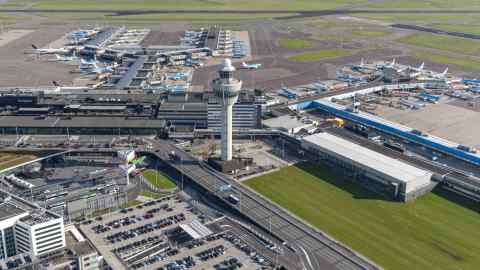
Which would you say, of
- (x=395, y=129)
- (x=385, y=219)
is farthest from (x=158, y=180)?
(x=395, y=129)

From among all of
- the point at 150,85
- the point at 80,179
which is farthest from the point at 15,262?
the point at 150,85

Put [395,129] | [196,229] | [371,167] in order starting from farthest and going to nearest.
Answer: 1. [395,129]
2. [371,167]
3. [196,229]

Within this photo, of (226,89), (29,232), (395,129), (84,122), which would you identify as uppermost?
(226,89)

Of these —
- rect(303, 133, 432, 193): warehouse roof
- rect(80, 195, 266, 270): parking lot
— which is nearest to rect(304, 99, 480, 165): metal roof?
rect(303, 133, 432, 193): warehouse roof

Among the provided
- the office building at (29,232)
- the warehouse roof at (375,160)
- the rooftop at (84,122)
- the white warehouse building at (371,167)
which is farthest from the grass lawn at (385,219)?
the office building at (29,232)

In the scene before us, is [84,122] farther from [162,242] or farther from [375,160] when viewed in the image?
[375,160]

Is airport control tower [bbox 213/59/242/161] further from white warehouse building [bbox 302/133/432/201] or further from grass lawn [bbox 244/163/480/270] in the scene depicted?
white warehouse building [bbox 302/133/432/201]

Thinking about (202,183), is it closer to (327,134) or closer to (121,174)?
(121,174)
